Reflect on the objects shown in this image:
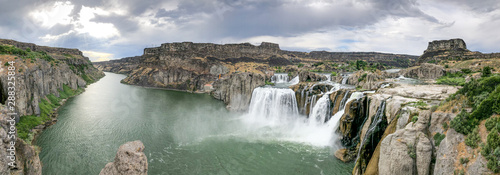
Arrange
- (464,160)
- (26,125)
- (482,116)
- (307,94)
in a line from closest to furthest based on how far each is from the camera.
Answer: (464,160)
(482,116)
(26,125)
(307,94)

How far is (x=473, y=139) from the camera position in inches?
395

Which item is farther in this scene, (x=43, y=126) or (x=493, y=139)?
(x=43, y=126)

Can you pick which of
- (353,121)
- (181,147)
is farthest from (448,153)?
(181,147)

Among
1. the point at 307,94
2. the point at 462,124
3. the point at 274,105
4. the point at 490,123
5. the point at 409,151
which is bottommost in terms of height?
the point at 274,105

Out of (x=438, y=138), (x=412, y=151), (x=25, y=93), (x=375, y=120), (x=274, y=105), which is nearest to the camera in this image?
(x=438, y=138)

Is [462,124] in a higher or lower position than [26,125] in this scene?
higher

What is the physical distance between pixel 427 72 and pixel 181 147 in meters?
58.7

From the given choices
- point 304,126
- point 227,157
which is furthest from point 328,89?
point 227,157

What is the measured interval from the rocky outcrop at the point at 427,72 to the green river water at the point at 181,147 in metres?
44.0

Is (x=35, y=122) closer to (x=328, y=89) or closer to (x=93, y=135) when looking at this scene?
(x=93, y=135)

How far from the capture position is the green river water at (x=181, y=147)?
Answer: 20094 mm

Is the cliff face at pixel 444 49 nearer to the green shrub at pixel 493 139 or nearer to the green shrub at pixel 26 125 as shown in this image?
the green shrub at pixel 493 139

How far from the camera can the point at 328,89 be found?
35.5m

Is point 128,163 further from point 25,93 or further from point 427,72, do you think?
point 427,72
